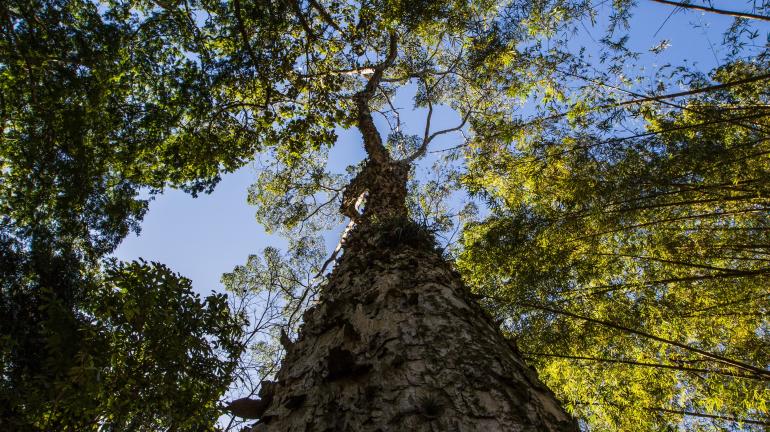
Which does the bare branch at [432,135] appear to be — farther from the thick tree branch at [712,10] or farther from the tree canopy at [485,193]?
the thick tree branch at [712,10]

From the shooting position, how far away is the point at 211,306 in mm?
4398

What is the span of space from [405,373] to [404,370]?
2 cm

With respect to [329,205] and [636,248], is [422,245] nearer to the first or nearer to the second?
[636,248]

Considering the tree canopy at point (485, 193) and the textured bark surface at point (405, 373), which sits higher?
the tree canopy at point (485, 193)

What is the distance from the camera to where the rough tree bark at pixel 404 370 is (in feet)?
4.66


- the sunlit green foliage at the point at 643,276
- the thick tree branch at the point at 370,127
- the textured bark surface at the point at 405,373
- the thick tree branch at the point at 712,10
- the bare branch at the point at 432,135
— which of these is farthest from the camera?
the bare branch at the point at 432,135

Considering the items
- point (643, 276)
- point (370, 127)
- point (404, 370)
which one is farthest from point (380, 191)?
point (643, 276)

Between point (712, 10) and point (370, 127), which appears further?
point (370, 127)

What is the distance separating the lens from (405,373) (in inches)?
64.2

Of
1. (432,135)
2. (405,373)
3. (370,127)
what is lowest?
(405,373)

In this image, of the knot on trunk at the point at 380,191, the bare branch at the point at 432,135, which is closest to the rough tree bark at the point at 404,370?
the knot on trunk at the point at 380,191

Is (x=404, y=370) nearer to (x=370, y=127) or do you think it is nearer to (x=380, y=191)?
(x=380, y=191)

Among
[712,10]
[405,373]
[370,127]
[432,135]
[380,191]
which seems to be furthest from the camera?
[432,135]

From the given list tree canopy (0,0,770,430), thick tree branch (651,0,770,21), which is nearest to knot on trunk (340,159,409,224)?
tree canopy (0,0,770,430)
